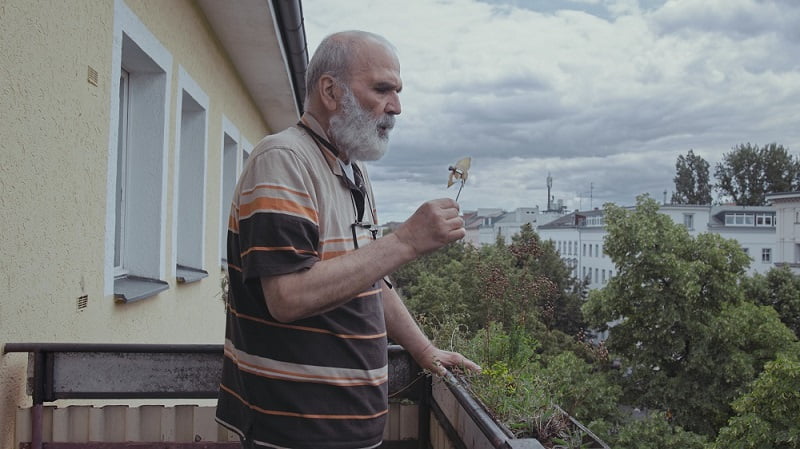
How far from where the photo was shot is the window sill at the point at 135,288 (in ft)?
12.1

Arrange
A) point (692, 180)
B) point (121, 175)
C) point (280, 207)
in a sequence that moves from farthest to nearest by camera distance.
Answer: point (692, 180)
point (121, 175)
point (280, 207)

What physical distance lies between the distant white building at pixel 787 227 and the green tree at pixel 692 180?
691 inches

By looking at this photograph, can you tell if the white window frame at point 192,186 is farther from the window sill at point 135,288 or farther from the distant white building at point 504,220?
the distant white building at point 504,220

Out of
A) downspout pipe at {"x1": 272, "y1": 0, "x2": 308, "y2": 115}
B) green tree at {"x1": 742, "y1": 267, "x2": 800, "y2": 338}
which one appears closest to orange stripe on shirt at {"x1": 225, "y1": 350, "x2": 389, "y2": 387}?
downspout pipe at {"x1": 272, "y1": 0, "x2": 308, "y2": 115}

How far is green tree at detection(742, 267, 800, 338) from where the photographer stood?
35.1 metres

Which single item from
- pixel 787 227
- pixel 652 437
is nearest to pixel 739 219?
pixel 787 227

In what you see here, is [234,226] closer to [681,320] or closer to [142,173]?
[142,173]

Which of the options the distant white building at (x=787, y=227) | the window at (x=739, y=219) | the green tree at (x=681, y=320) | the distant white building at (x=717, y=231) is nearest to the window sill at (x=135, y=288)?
the green tree at (x=681, y=320)

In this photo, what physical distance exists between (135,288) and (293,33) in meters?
3.14

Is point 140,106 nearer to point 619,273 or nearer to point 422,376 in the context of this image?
point 422,376

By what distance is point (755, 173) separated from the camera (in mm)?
72062

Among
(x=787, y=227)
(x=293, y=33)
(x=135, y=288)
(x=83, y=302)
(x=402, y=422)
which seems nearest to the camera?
(x=402, y=422)

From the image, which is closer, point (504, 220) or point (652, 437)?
point (652, 437)

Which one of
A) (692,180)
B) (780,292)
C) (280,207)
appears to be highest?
(692,180)
